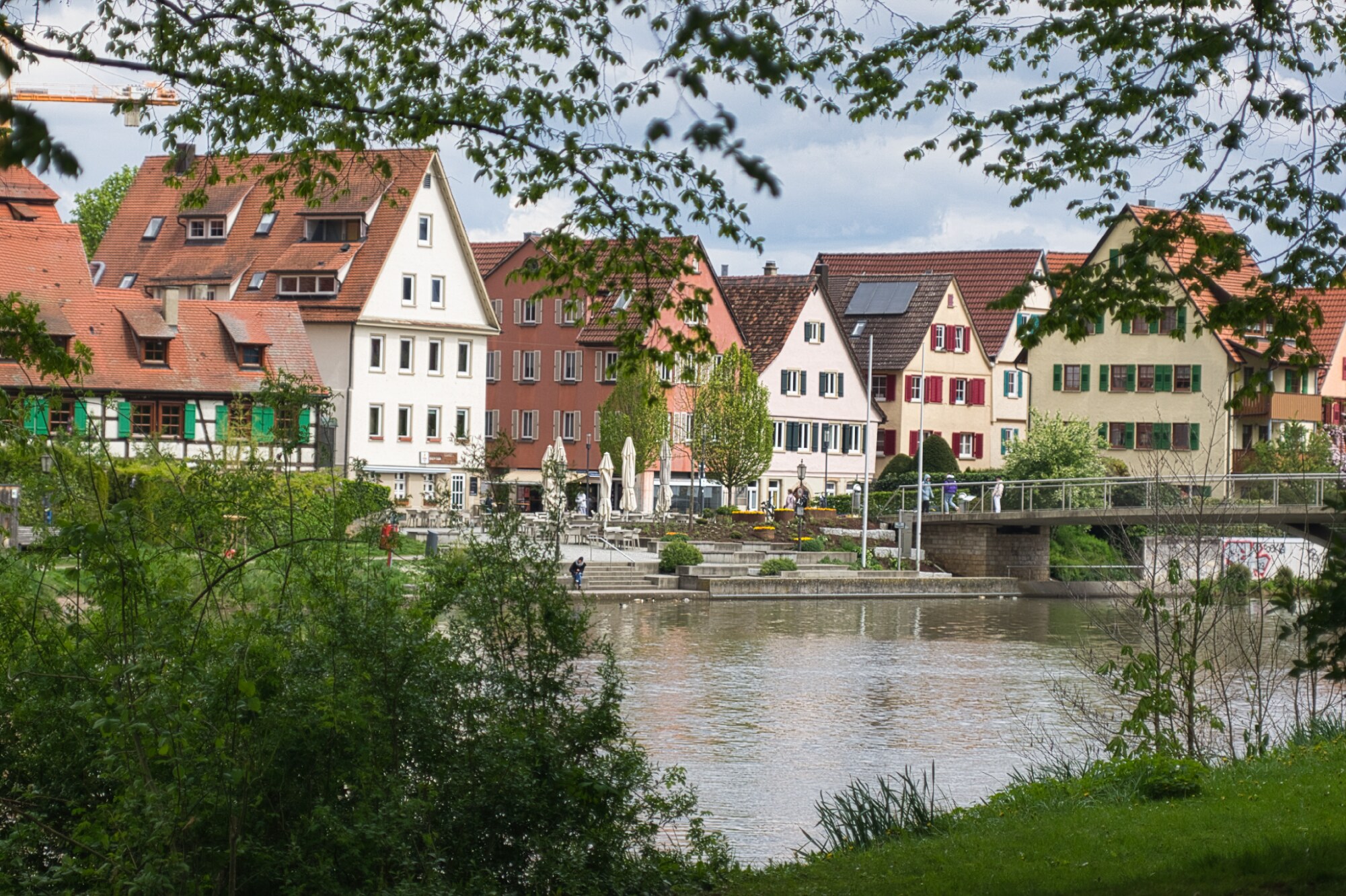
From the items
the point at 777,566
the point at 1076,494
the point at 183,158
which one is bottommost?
the point at 777,566

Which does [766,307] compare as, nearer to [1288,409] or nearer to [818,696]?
[1288,409]

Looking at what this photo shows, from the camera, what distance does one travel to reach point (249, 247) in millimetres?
61906

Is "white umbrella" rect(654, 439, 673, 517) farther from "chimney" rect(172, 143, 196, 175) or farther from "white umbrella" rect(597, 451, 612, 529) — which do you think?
"chimney" rect(172, 143, 196, 175)

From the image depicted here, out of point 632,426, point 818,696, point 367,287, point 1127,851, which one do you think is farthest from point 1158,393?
point 1127,851

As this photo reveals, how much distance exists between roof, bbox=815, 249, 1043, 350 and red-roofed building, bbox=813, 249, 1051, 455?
0.03 m

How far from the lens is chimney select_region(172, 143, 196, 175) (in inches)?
449

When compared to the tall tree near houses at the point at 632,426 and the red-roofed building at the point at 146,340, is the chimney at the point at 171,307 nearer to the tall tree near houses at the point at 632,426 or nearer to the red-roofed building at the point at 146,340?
the red-roofed building at the point at 146,340

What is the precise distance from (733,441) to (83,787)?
176 ft

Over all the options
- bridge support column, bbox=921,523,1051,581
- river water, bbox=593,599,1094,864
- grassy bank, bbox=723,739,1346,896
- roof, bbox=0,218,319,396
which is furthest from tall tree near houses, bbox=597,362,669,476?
grassy bank, bbox=723,739,1346,896

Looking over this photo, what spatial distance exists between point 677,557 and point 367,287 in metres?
17.2

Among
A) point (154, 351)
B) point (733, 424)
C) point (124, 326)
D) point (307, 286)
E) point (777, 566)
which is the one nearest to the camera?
point (777, 566)

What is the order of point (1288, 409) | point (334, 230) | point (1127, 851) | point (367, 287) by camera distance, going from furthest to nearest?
point (1288, 409) < point (334, 230) < point (367, 287) < point (1127, 851)

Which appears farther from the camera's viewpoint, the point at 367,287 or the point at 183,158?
the point at 367,287

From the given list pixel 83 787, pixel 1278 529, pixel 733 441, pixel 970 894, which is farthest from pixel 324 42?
pixel 733 441
